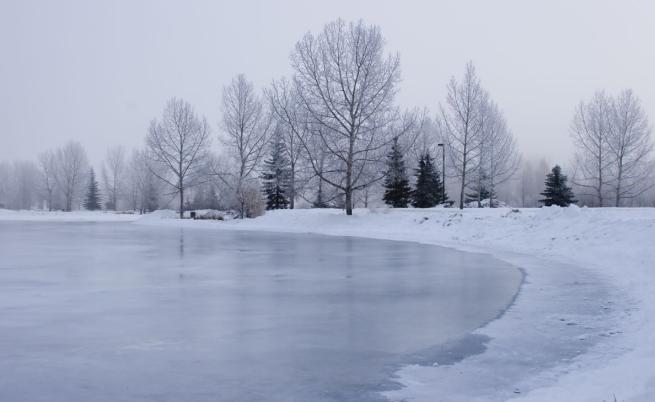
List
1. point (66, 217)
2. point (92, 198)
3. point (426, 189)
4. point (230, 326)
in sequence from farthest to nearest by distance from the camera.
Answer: point (92, 198) → point (66, 217) → point (426, 189) → point (230, 326)

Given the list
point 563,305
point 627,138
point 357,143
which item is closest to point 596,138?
point 627,138

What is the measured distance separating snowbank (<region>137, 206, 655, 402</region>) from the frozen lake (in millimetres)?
432

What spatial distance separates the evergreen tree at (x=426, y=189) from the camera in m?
49.7

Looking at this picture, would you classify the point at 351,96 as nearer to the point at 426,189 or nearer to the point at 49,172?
the point at 426,189

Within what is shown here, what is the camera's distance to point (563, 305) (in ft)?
29.0

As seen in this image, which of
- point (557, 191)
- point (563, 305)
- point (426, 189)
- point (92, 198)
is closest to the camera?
point (563, 305)

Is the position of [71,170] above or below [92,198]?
above

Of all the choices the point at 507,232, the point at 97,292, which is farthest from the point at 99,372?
the point at 507,232

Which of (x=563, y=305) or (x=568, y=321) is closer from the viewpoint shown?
(x=568, y=321)

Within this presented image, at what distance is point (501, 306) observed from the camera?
28.8 feet

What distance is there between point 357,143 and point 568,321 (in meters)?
28.8

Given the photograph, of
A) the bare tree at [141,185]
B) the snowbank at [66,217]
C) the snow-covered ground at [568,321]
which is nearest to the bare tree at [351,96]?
the snow-covered ground at [568,321]

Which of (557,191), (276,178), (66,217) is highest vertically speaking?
(276,178)

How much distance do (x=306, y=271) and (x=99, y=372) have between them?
8365 mm
